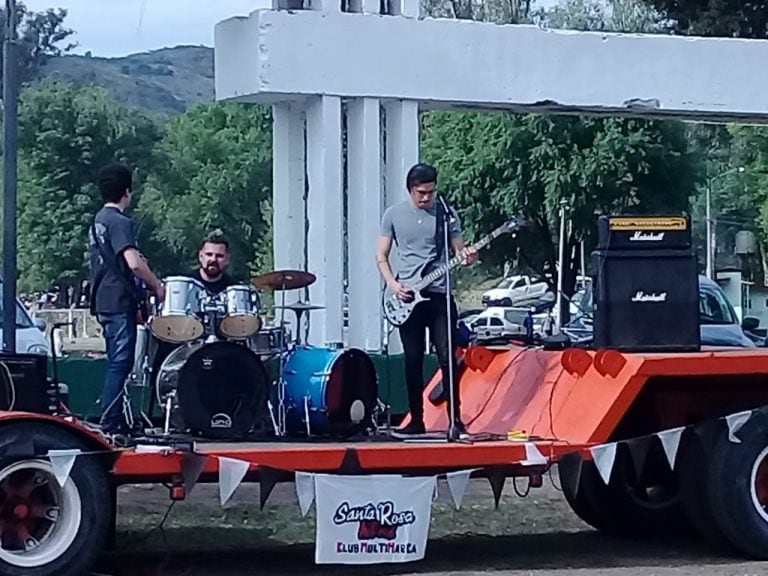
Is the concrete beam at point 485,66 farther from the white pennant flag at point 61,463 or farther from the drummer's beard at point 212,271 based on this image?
the white pennant flag at point 61,463

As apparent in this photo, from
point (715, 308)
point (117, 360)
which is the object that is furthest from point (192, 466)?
point (715, 308)

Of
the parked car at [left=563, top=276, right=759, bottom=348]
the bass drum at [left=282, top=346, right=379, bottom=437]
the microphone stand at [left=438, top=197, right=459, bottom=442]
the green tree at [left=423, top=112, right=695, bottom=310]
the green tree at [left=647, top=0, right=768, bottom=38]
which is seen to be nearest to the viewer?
the microphone stand at [left=438, top=197, right=459, bottom=442]

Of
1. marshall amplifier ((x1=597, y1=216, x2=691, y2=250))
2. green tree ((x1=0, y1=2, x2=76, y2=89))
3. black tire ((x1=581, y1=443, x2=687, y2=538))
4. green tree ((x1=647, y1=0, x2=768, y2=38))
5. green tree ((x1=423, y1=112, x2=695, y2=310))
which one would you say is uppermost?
green tree ((x1=0, y1=2, x2=76, y2=89))

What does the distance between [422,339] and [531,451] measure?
3.97 ft

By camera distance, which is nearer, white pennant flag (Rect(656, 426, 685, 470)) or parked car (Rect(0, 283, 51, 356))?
white pennant flag (Rect(656, 426, 685, 470))

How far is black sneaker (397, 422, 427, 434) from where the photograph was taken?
9750mm

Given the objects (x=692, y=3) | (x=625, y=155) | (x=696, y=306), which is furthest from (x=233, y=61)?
(x=625, y=155)

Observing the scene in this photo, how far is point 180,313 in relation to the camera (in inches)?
381

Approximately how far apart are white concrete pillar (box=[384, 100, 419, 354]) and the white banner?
5.61 m

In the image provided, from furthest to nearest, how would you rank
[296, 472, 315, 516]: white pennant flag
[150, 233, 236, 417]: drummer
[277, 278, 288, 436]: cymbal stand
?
[150, 233, 236, 417]: drummer < [277, 278, 288, 436]: cymbal stand < [296, 472, 315, 516]: white pennant flag

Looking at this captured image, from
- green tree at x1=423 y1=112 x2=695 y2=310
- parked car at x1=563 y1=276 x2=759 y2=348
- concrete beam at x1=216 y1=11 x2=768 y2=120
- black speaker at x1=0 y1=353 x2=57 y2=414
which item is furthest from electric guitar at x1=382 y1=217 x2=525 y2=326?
green tree at x1=423 y1=112 x2=695 y2=310

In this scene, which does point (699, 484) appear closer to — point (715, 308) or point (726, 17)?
point (715, 308)

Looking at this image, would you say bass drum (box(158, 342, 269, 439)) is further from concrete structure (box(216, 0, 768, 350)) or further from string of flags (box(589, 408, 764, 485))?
Answer: concrete structure (box(216, 0, 768, 350))

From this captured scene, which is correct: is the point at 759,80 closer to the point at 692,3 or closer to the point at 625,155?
the point at 692,3
